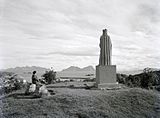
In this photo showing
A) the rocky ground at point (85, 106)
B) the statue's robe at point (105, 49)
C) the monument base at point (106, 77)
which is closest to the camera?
the rocky ground at point (85, 106)

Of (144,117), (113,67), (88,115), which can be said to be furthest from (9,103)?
(113,67)

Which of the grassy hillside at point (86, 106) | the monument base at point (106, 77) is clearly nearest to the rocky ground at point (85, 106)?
the grassy hillside at point (86, 106)

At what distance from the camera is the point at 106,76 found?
49.7 ft

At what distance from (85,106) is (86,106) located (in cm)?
5

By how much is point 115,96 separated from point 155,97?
2348 millimetres

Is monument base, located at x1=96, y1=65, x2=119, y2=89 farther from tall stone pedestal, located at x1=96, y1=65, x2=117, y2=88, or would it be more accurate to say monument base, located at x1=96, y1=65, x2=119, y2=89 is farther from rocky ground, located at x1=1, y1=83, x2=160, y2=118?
rocky ground, located at x1=1, y1=83, x2=160, y2=118

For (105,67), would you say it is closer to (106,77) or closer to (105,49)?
(106,77)

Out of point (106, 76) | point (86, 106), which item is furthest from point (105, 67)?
point (86, 106)

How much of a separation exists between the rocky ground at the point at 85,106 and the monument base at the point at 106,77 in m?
2.82

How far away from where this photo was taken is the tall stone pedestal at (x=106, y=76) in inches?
592

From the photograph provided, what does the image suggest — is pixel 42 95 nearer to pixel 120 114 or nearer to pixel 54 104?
pixel 54 104

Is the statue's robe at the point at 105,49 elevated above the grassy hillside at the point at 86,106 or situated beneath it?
elevated above

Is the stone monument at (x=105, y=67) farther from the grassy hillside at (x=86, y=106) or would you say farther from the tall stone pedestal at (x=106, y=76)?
the grassy hillside at (x=86, y=106)

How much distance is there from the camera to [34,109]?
9836 millimetres
